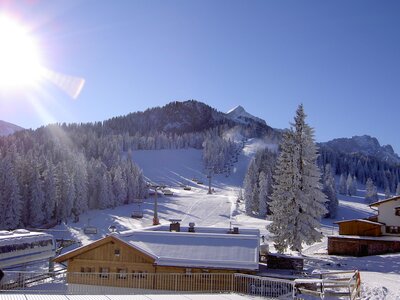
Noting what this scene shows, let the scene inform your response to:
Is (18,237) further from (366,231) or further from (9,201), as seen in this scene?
(9,201)

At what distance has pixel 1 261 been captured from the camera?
106 ft

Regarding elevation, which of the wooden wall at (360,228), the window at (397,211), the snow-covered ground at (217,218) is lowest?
the snow-covered ground at (217,218)

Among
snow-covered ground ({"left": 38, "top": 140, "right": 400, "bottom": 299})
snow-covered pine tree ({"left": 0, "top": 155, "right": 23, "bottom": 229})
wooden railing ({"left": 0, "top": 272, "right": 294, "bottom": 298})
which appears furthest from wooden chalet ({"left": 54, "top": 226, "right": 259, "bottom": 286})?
snow-covered pine tree ({"left": 0, "top": 155, "right": 23, "bottom": 229})

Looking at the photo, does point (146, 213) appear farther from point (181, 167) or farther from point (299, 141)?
point (181, 167)

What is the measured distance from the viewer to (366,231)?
149ft

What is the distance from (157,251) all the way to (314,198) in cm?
1693

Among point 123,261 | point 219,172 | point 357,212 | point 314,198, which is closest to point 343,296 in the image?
point 123,261

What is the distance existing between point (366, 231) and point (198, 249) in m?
24.8

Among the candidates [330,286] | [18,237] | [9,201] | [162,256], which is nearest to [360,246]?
[330,286]

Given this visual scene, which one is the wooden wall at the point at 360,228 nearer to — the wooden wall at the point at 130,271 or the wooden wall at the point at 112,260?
the wooden wall at the point at 130,271

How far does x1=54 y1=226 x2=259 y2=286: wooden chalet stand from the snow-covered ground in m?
6.36

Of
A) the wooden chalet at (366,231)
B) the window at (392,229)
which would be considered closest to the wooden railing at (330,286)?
the wooden chalet at (366,231)

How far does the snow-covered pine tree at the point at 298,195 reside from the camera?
124 ft

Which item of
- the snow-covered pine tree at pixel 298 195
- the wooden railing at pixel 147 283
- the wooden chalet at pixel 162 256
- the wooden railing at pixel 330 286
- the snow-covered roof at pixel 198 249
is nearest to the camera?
the wooden railing at pixel 330 286
